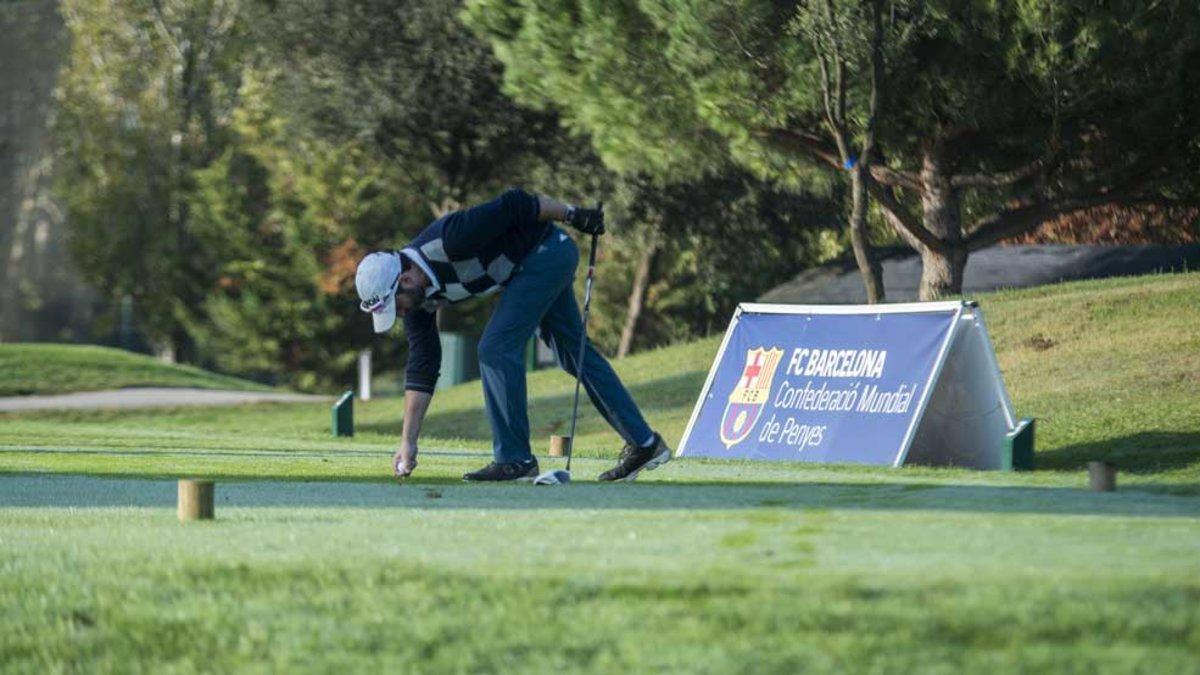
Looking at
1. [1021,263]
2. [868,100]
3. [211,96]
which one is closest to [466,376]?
[1021,263]

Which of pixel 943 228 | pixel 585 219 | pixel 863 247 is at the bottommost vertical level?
pixel 585 219

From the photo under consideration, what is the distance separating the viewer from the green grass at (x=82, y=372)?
37.5m

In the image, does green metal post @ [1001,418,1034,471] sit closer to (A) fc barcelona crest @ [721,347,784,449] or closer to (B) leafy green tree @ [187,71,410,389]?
(A) fc barcelona crest @ [721,347,784,449]

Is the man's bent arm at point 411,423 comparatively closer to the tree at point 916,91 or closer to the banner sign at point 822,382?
the banner sign at point 822,382

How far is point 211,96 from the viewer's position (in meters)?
68.1

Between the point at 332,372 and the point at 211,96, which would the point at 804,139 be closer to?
the point at 332,372

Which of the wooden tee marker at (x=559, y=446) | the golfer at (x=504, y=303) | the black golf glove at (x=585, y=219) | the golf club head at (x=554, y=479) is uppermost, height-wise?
the black golf glove at (x=585, y=219)

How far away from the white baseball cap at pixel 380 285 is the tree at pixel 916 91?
15418 millimetres

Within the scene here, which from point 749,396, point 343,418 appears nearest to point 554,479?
point 749,396

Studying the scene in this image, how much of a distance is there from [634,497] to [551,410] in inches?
721

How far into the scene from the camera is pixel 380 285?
10.5 meters

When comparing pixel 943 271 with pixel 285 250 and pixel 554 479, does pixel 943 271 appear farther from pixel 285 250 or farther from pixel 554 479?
pixel 285 250

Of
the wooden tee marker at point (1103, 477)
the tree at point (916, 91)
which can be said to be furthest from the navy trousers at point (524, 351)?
the tree at point (916, 91)

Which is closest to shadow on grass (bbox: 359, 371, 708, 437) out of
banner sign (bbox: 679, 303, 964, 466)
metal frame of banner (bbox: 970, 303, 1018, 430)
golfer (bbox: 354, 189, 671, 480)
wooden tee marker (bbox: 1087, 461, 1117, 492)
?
banner sign (bbox: 679, 303, 964, 466)
